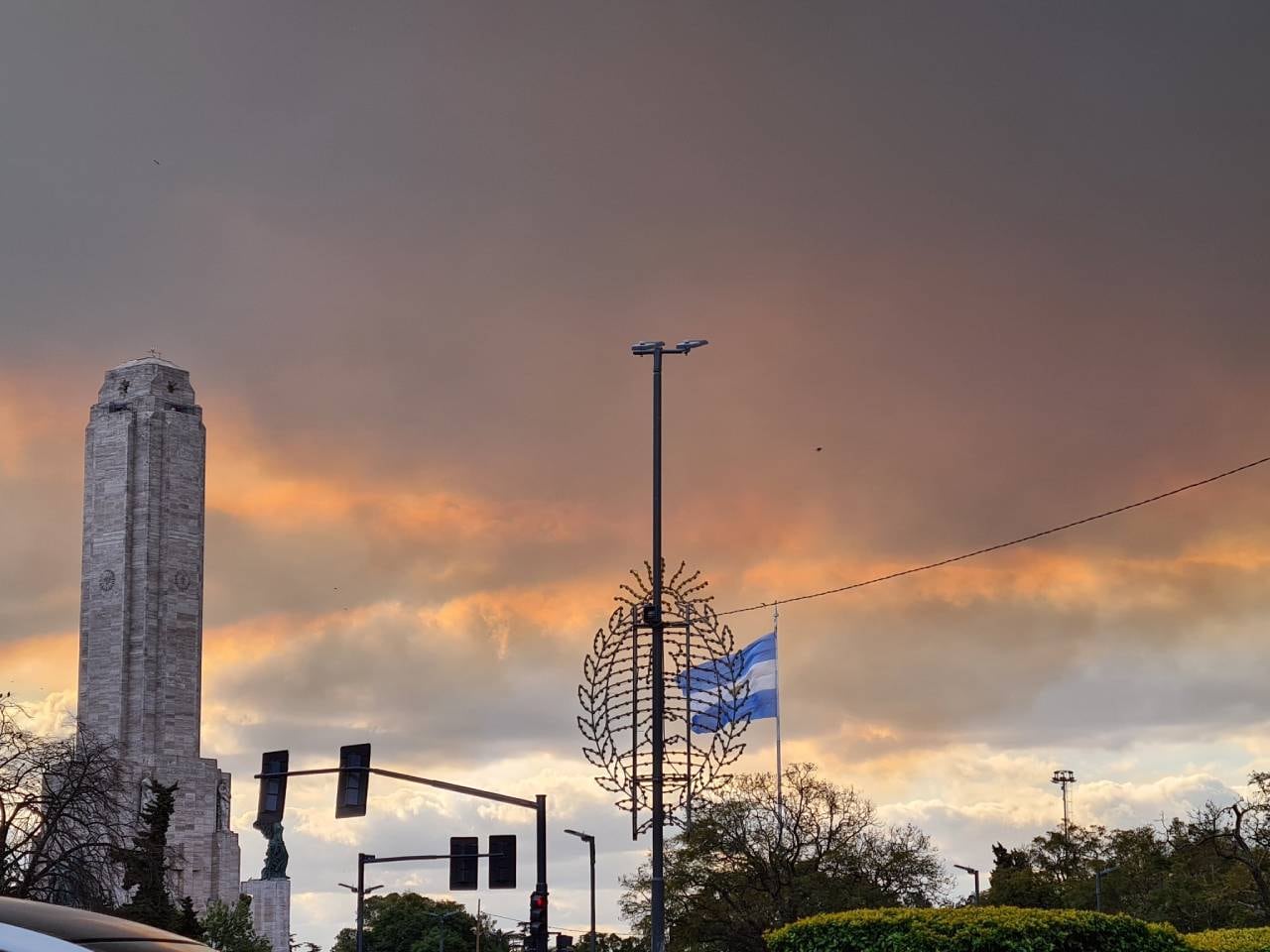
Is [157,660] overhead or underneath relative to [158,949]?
overhead

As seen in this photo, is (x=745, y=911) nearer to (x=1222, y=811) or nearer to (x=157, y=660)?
(x=1222, y=811)

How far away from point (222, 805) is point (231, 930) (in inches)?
962

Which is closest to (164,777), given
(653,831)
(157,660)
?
(157,660)

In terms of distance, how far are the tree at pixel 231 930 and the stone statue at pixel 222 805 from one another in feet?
40.5

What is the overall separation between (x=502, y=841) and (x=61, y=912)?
32619 millimetres

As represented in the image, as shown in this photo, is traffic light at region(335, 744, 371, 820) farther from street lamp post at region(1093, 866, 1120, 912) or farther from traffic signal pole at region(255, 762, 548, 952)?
street lamp post at region(1093, 866, 1120, 912)

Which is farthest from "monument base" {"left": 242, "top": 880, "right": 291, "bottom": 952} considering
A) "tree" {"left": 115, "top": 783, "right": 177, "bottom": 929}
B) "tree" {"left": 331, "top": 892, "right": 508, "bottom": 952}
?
"tree" {"left": 115, "top": 783, "right": 177, "bottom": 929}

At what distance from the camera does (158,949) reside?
8.59 metres

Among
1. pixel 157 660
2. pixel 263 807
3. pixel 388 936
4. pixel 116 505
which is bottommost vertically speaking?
pixel 388 936

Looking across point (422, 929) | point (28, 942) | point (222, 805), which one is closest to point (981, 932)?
point (28, 942)

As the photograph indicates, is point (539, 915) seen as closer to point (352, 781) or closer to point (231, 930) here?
point (352, 781)

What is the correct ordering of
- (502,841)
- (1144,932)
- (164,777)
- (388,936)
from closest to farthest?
(1144,932) → (502,841) → (164,777) → (388,936)

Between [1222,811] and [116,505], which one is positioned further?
[116,505]

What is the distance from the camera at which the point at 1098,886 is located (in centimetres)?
7506
